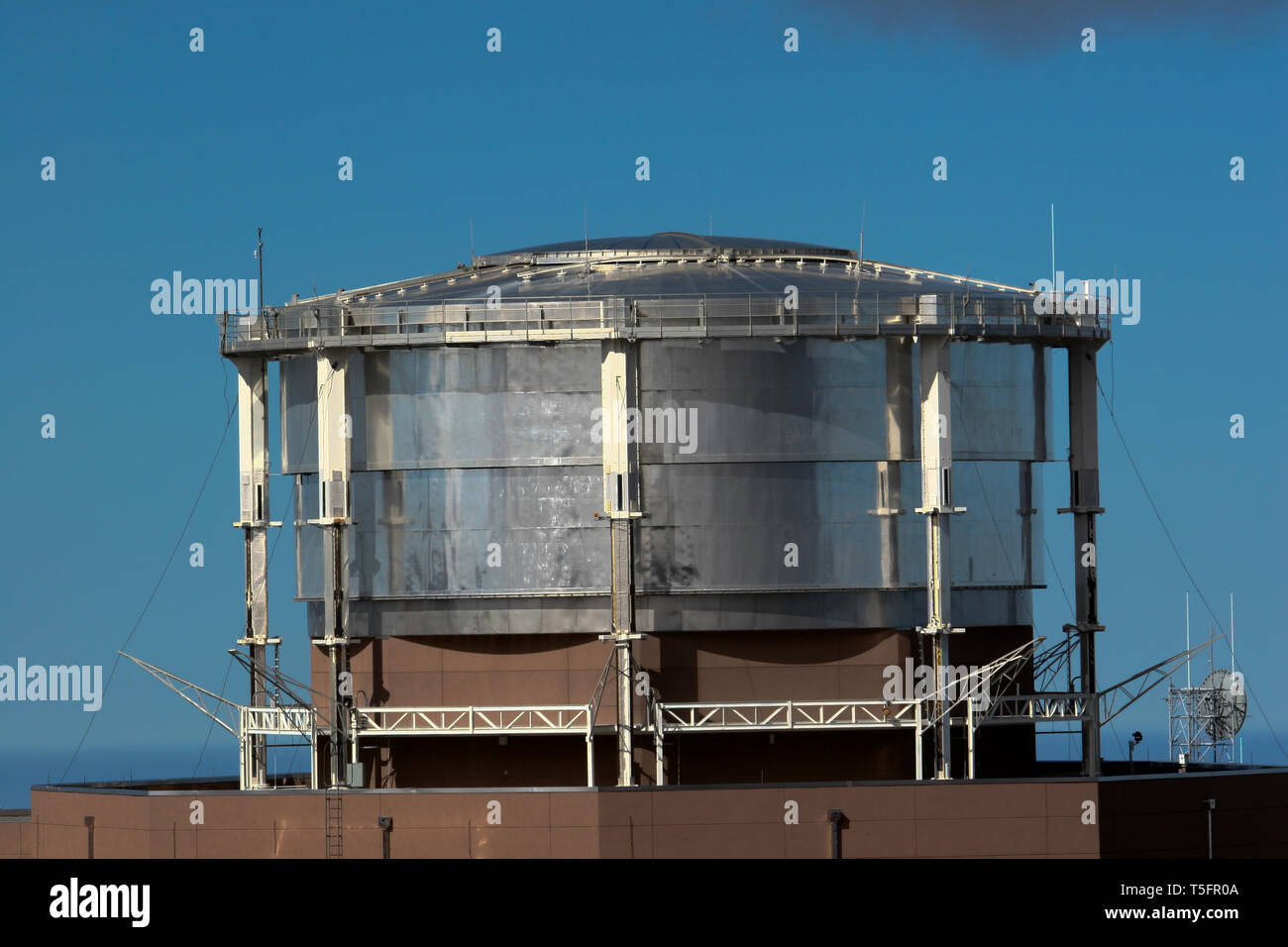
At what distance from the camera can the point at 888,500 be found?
7994cm

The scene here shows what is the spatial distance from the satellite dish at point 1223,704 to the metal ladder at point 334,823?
1250 inches

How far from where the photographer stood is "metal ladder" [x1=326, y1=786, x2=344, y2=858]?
76.6 m

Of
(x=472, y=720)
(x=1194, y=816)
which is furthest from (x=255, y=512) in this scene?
(x=1194, y=816)

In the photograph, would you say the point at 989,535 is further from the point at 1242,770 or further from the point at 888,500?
the point at 1242,770

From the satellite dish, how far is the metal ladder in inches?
1250

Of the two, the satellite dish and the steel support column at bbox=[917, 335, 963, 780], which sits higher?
the steel support column at bbox=[917, 335, 963, 780]

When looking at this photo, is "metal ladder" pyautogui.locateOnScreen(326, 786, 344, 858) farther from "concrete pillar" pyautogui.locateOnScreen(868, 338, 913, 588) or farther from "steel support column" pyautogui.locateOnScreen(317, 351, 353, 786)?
"concrete pillar" pyautogui.locateOnScreen(868, 338, 913, 588)

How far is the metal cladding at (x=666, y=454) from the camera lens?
3115 inches

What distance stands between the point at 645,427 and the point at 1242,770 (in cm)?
1992

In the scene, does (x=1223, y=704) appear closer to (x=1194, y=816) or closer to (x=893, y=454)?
(x=1194, y=816)

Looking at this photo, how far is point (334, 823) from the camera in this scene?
7675 cm
